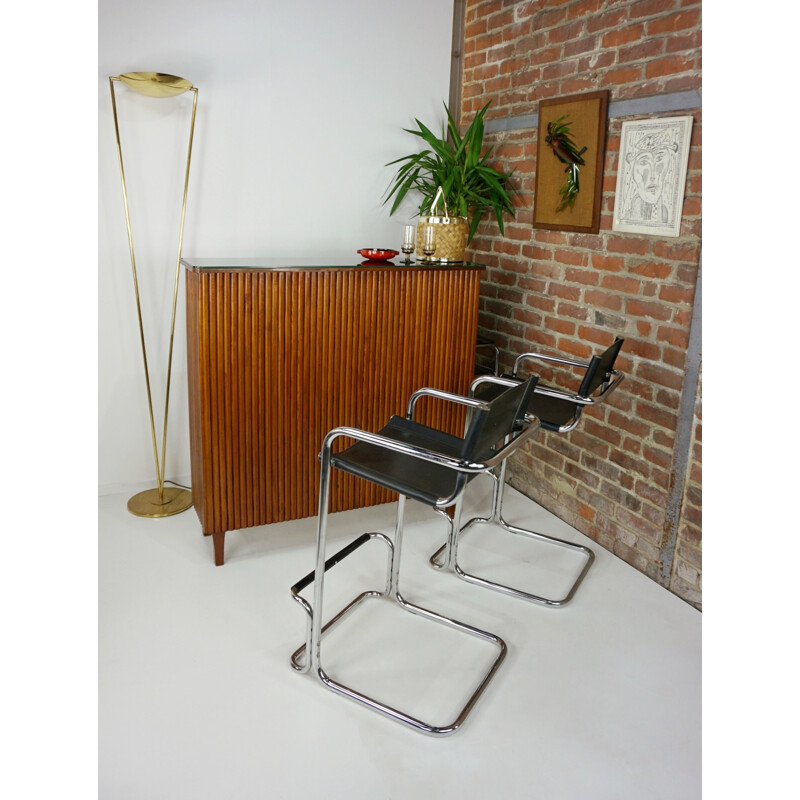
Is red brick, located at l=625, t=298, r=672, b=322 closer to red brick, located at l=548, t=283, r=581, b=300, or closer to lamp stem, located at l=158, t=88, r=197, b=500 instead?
red brick, located at l=548, t=283, r=581, b=300

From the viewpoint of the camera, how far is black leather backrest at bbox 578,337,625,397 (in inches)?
97.5

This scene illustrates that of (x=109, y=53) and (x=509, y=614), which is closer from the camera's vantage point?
(x=509, y=614)

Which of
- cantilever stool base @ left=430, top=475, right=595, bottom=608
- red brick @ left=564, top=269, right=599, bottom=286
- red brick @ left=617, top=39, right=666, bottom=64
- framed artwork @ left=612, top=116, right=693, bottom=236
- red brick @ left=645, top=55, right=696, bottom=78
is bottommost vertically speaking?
cantilever stool base @ left=430, top=475, right=595, bottom=608

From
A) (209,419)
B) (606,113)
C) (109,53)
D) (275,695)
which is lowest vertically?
(275,695)

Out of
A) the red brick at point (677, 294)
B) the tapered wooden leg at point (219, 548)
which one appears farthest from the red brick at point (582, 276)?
the tapered wooden leg at point (219, 548)

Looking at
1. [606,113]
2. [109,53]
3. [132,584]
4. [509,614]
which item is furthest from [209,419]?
[606,113]

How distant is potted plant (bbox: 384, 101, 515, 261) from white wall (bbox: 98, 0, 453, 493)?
0.13 meters

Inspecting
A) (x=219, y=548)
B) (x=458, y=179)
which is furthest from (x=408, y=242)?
(x=219, y=548)

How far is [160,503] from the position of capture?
3.31 meters

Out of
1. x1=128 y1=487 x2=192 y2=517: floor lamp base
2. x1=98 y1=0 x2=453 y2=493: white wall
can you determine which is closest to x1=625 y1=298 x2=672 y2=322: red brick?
x1=98 y1=0 x2=453 y2=493: white wall

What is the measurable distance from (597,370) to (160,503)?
83.9 inches
